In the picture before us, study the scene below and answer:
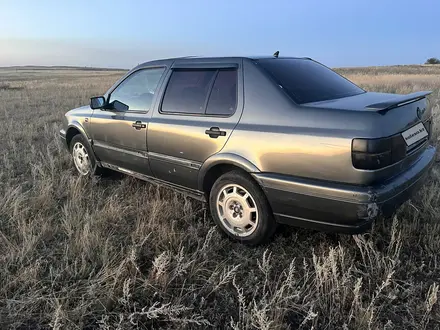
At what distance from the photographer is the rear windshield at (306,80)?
3098mm

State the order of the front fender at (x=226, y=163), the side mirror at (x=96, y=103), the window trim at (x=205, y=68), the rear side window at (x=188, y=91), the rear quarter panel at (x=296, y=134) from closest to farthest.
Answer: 1. the rear quarter panel at (x=296, y=134)
2. the front fender at (x=226, y=163)
3. the window trim at (x=205, y=68)
4. the rear side window at (x=188, y=91)
5. the side mirror at (x=96, y=103)

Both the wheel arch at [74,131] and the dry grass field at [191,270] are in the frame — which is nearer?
the dry grass field at [191,270]

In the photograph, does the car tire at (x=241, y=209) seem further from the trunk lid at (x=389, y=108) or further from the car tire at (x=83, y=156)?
the car tire at (x=83, y=156)

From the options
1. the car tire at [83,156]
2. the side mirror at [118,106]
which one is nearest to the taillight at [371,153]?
the side mirror at [118,106]

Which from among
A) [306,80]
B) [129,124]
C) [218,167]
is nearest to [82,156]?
[129,124]

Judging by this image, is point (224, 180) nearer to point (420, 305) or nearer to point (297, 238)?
point (297, 238)

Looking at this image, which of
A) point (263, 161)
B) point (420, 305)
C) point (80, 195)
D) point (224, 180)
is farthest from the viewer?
point (80, 195)

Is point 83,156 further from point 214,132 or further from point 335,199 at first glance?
point 335,199

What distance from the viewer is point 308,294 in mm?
2521

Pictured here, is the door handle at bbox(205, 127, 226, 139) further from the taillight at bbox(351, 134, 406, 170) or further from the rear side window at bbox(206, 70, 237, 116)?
the taillight at bbox(351, 134, 406, 170)

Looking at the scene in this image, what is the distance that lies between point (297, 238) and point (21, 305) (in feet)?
7.32

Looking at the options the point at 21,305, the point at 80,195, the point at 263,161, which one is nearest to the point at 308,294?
the point at 263,161

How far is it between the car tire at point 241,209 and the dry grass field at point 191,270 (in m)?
0.12

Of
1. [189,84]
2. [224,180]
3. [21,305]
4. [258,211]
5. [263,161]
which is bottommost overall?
[21,305]
